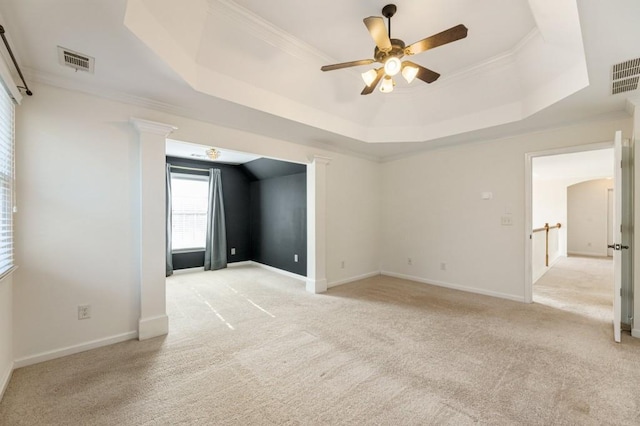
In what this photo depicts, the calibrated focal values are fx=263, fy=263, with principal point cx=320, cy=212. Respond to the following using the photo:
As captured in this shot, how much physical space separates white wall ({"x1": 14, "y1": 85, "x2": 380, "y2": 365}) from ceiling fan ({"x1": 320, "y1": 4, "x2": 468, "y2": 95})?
225cm

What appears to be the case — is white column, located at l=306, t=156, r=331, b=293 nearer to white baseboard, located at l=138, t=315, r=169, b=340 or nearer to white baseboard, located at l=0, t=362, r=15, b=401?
white baseboard, located at l=138, t=315, r=169, b=340

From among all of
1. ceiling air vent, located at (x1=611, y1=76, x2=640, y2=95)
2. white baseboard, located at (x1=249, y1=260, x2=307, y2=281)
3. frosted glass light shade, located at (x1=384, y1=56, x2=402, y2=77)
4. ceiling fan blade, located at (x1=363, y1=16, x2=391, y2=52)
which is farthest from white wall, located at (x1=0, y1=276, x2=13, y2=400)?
ceiling air vent, located at (x1=611, y1=76, x2=640, y2=95)

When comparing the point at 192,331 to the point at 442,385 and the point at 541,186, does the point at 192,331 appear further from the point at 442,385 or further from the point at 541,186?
the point at 541,186

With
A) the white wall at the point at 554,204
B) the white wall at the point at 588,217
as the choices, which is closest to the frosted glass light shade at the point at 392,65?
the white wall at the point at 554,204

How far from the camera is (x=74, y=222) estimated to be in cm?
240

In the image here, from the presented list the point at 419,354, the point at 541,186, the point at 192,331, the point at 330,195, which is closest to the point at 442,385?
the point at 419,354

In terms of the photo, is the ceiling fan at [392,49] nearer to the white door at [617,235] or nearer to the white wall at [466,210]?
the white door at [617,235]

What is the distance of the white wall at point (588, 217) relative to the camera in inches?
320

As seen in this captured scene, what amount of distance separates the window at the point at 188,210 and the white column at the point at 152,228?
316 centimetres

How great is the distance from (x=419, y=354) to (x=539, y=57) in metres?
3.22

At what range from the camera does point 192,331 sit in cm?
286

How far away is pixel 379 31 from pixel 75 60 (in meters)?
2.36

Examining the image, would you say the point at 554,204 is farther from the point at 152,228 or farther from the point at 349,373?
the point at 152,228

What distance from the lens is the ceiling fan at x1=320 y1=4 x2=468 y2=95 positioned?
6.10ft
